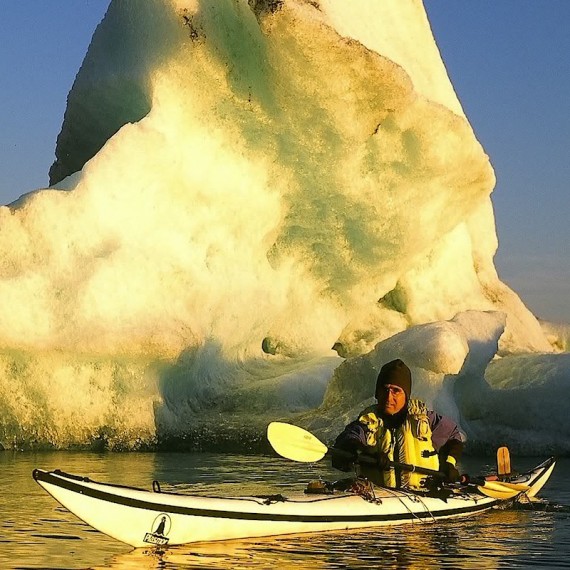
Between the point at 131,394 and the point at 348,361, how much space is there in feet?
7.15

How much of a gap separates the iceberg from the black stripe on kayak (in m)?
4.68

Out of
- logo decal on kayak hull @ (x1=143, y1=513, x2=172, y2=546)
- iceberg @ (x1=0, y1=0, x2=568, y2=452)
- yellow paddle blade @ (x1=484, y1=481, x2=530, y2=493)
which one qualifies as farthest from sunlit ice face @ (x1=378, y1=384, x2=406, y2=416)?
iceberg @ (x1=0, y1=0, x2=568, y2=452)

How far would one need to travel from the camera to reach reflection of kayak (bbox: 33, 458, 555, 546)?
631 cm

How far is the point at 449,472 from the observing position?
7906 mm

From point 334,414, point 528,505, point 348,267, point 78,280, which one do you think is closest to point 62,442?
point 78,280

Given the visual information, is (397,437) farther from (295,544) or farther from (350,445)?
(295,544)

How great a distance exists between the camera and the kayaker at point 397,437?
7750 mm

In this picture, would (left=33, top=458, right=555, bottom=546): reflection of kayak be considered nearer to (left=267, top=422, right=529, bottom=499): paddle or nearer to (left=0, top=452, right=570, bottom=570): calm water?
(left=0, top=452, right=570, bottom=570): calm water

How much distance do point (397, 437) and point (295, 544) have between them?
1.10m

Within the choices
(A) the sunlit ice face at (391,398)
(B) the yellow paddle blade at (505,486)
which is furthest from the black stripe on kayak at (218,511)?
(A) the sunlit ice face at (391,398)

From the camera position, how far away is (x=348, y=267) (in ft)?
50.1

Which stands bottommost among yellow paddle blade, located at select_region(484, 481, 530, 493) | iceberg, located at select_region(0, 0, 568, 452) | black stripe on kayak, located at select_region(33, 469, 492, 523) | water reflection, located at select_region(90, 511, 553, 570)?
water reflection, located at select_region(90, 511, 553, 570)

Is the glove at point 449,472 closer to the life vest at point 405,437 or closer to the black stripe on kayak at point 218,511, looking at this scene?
the life vest at point 405,437

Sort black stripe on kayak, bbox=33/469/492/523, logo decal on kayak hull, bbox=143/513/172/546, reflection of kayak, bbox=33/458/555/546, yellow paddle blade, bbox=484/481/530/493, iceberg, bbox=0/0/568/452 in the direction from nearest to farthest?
black stripe on kayak, bbox=33/469/492/523 < reflection of kayak, bbox=33/458/555/546 < logo decal on kayak hull, bbox=143/513/172/546 < yellow paddle blade, bbox=484/481/530/493 < iceberg, bbox=0/0/568/452
